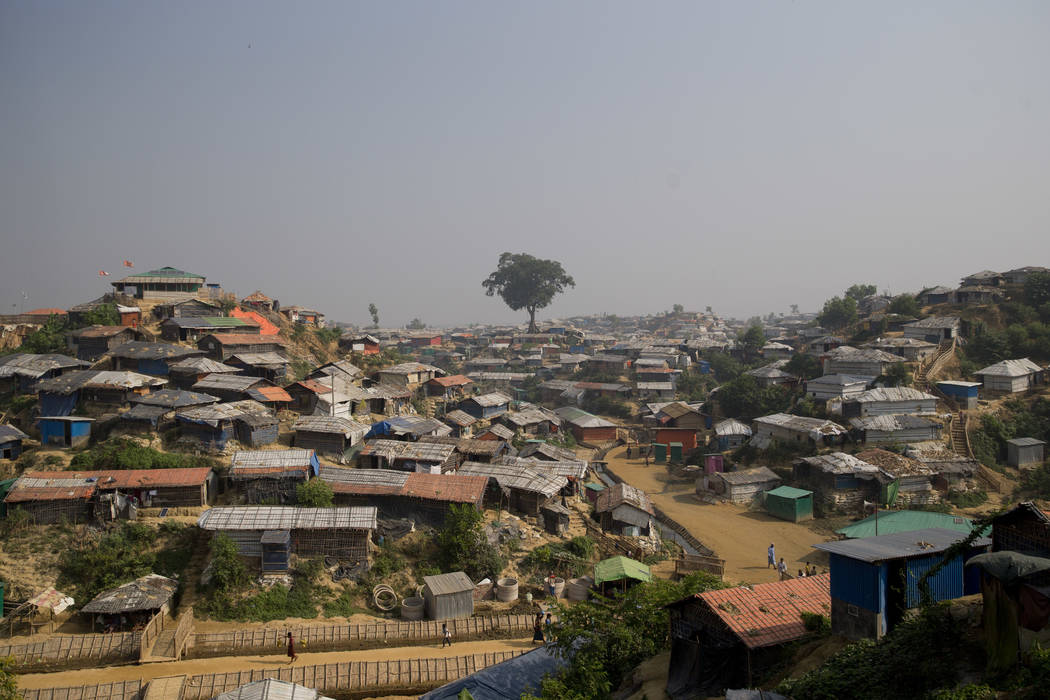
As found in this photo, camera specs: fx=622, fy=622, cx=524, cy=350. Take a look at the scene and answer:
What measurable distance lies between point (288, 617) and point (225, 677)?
4.18 m

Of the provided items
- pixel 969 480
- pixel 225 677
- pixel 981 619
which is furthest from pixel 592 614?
pixel 969 480

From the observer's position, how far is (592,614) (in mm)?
14562

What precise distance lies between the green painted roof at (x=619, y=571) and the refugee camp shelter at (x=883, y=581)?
9.83 m

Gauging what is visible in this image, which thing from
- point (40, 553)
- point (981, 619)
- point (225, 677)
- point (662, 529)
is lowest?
point (662, 529)

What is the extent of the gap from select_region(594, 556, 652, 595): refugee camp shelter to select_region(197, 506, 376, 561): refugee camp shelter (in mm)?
8373

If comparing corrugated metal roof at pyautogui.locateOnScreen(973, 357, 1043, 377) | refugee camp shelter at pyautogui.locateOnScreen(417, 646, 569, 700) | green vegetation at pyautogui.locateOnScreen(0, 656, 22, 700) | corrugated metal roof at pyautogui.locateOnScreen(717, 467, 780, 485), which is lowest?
corrugated metal roof at pyautogui.locateOnScreen(717, 467, 780, 485)

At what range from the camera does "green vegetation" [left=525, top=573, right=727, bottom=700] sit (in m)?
13.4

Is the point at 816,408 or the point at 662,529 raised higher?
the point at 816,408

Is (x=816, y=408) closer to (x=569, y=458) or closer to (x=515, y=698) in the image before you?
(x=569, y=458)

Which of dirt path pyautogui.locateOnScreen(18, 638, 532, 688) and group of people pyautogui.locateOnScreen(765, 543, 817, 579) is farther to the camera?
group of people pyautogui.locateOnScreen(765, 543, 817, 579)

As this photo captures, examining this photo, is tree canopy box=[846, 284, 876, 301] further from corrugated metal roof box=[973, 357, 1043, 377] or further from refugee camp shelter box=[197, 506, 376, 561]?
refugee camp shelter box=[197, 506, 376, 561]

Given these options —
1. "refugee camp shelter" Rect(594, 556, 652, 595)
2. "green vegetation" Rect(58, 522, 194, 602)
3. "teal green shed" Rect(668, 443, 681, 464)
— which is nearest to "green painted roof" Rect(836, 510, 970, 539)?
"refugee camp shelter" Rect(594, 556, 652, 595)

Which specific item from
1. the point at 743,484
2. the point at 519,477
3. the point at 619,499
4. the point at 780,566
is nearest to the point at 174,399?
the point at 519,477

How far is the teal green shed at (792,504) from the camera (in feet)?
106
